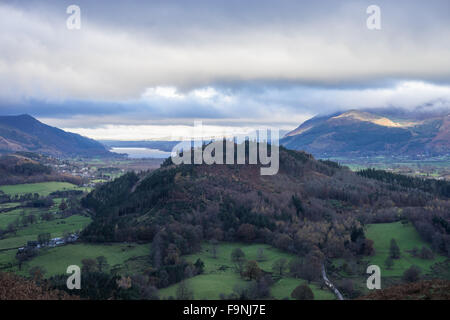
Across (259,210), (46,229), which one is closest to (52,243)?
(46,229)

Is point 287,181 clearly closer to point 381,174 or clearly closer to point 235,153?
point 235,153

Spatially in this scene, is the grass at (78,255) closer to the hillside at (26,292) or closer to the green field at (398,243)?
the hillside at (26,292)

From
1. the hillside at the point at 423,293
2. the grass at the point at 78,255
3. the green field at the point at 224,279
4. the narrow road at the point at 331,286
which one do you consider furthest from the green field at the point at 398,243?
the grass at the point at 78,255

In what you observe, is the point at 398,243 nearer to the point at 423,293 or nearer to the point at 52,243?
the point at 423,293

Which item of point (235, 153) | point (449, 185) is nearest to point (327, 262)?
point (235, 153)

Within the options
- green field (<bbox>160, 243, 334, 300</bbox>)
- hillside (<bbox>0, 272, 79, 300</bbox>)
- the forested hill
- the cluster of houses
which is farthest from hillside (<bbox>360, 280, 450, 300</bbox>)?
the cluster of houses
